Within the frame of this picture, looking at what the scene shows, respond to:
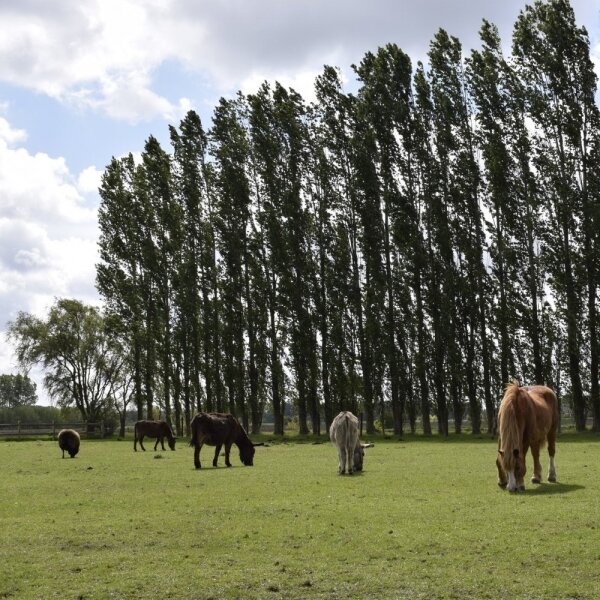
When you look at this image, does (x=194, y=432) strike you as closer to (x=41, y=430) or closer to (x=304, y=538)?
(x=304, y=538)

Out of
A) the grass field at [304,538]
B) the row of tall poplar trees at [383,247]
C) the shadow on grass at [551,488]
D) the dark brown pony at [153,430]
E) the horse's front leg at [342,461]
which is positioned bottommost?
the grass field at [304,538]

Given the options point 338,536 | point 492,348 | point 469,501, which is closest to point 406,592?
point 338,536

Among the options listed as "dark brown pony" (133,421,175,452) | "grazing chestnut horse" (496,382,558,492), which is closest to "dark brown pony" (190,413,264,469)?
"grazing chestnut horse" (496,382,558,492)

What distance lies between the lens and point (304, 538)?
11.2 metres

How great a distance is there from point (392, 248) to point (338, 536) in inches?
1520

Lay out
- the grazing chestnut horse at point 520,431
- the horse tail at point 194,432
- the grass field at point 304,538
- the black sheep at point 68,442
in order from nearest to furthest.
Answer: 1. the grass field at point 304,538
2. the grazing chestnut horse at point 520,431
3. the horse tail at point 194,432
4. the black sheep at point 68,442

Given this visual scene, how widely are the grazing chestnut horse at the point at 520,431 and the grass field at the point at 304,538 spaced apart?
0.44 metres

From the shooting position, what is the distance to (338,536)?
36.7 feet

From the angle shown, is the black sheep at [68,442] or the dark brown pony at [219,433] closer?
the dark brown pony at [219,433]

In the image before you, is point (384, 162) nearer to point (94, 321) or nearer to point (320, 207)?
point (320, 207)

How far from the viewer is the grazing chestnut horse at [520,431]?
15.5m

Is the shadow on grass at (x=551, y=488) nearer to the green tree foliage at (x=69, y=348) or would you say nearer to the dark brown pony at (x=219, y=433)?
the dark brown pony at (x=219, y=433)

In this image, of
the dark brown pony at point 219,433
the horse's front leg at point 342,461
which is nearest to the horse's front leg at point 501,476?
the horse's front leg at point 342,461

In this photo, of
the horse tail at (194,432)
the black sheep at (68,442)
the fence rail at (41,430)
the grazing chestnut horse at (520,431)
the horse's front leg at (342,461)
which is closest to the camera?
the grazing chestnut horse at (520,431)
